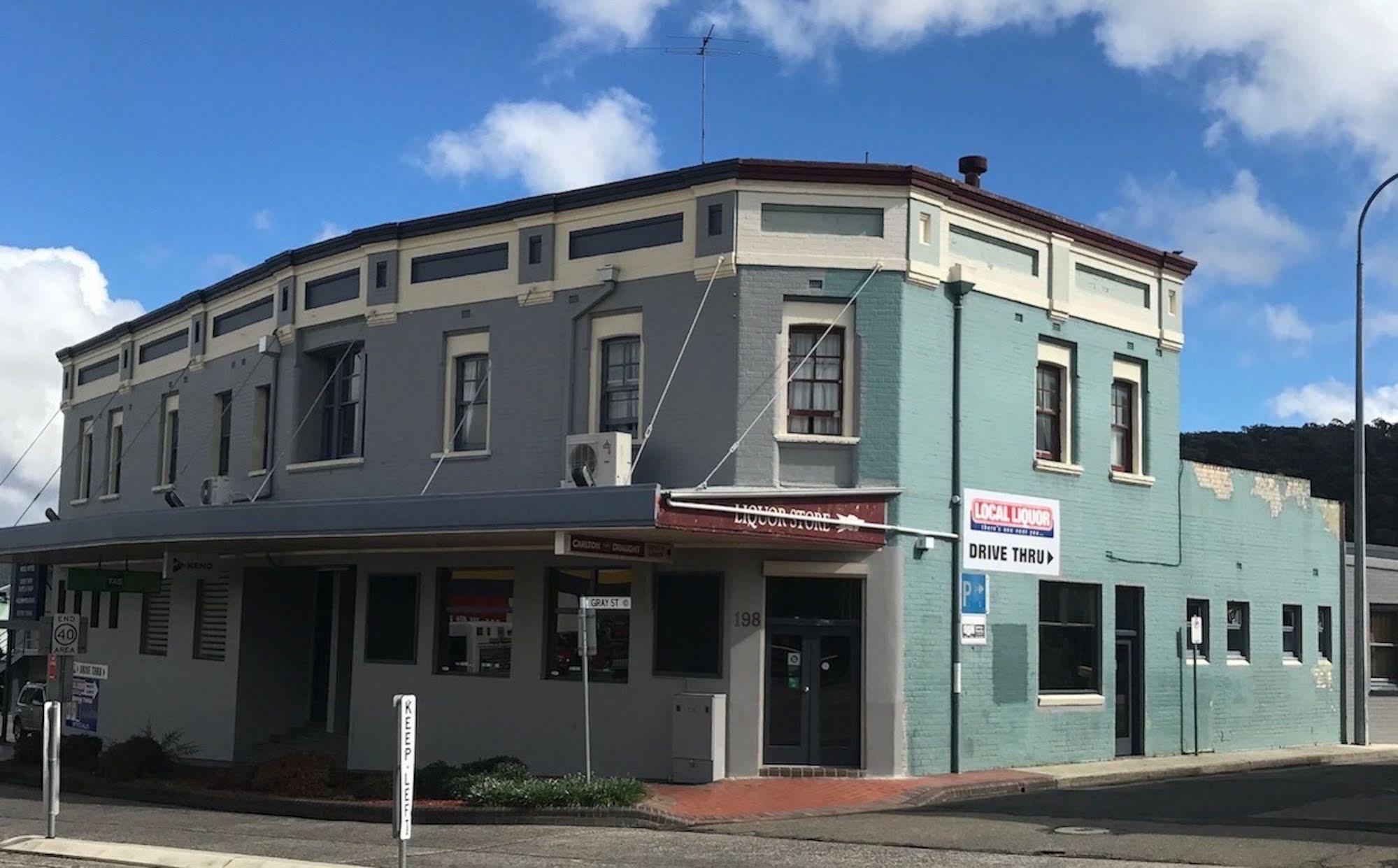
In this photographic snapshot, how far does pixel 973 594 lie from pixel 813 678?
2693mm

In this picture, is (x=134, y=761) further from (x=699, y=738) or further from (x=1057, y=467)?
(x=1057, y=467)

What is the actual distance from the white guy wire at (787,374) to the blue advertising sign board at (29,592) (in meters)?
20.7

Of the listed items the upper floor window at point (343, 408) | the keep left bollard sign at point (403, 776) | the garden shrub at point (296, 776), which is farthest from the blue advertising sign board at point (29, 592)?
the keep left bollard sign at point (403, 776)

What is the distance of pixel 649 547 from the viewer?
764 inches

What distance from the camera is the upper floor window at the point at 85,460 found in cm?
3462

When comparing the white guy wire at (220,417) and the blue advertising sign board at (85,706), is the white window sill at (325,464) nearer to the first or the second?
the white guy wire at (220,417)

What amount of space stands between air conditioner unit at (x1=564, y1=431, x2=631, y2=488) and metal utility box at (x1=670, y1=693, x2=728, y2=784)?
2.97 metres

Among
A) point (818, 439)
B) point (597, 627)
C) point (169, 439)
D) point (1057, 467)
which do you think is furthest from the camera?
point (169, 439)

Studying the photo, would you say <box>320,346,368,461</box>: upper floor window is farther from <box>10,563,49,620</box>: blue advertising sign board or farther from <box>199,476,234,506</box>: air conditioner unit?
<box>10,563,49,620</box>: blue advertising sign board

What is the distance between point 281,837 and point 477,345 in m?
8.80

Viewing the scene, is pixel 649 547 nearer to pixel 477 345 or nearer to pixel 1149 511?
pixel 477 345

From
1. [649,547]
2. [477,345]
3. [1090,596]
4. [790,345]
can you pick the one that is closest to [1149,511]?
[1090,596]

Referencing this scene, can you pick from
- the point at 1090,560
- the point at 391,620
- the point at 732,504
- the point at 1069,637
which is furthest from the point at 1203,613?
the point at 391,620

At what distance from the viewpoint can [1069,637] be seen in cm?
2267
